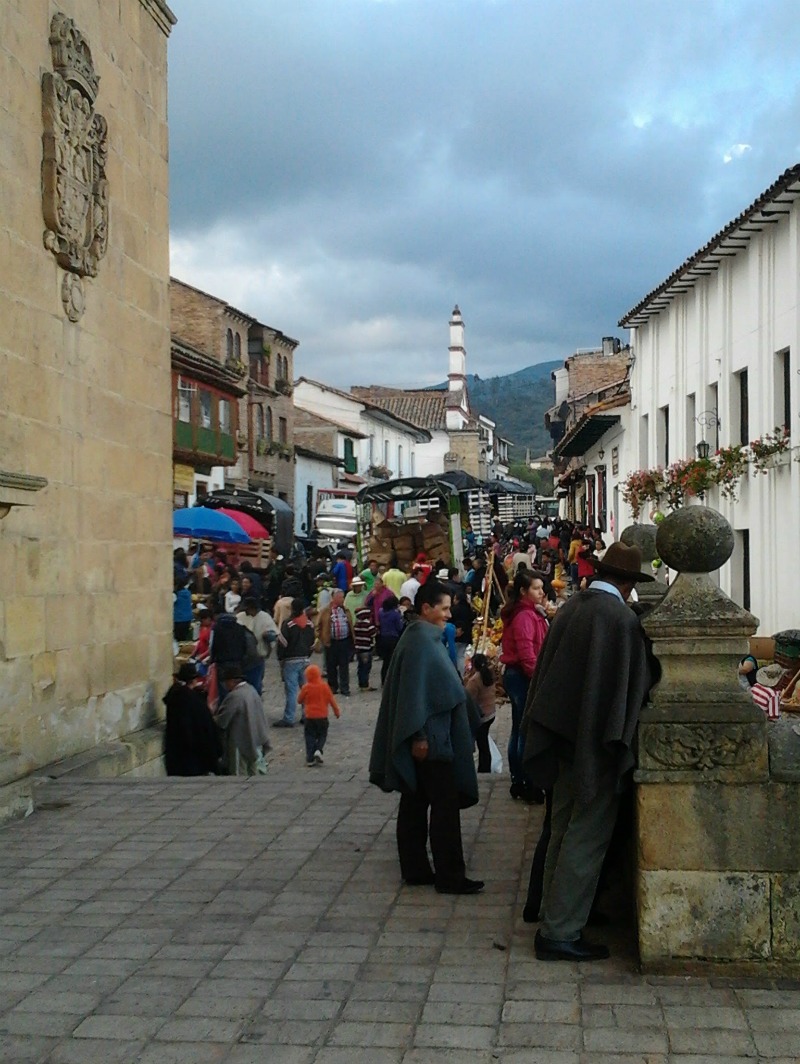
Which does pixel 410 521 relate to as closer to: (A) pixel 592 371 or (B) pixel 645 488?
(B) pixel 645 488

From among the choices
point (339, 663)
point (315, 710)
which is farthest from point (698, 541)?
point (339, 663)

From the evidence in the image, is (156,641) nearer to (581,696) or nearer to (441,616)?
(441,616)

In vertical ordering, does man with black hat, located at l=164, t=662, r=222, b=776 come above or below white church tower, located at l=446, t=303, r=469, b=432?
below

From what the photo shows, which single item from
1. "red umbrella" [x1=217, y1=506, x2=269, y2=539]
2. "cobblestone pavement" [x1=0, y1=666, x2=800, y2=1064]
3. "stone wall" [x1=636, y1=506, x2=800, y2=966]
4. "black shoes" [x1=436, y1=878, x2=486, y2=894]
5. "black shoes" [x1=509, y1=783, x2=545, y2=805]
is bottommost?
"cobblestone pavement" [x1=0, y1=666, x2=800, y2=1064]

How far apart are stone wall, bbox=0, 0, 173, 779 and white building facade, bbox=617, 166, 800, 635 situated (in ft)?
29.2

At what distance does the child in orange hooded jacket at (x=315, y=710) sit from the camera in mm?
11945

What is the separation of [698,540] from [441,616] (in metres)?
1.85

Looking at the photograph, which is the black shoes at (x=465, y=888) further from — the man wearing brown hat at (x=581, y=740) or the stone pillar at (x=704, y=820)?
the stone pillar at (x=704, y=820)

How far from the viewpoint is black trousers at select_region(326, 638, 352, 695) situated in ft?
55.5

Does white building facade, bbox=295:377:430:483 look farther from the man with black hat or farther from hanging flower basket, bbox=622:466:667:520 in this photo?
the man with black hat

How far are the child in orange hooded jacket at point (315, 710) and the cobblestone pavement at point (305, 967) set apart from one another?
13.3ft

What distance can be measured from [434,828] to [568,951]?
1.35 m

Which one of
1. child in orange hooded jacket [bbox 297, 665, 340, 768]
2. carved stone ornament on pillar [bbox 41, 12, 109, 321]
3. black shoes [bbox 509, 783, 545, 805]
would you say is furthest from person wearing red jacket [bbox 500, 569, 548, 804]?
carved stone ornament on pillar [bbox 41, 12, 109, 321]

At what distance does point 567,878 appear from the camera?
5.16m
